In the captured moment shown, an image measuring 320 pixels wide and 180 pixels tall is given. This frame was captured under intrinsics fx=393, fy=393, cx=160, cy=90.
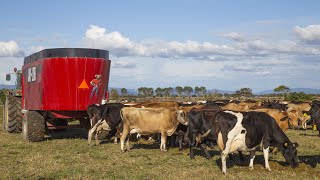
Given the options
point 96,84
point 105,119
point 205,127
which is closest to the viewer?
point 205,127

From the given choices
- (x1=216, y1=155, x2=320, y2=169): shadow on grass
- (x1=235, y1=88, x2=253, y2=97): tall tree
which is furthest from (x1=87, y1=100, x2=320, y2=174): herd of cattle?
(x1=235, y1=88, x2=253, y2=97): tall tree

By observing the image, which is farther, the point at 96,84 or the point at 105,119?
the point at 105,119

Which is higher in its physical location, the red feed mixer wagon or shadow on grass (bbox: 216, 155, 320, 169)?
the red feed mixer wagon

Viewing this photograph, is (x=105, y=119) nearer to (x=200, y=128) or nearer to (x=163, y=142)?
(x=163, y=142)

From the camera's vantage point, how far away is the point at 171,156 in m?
12.9

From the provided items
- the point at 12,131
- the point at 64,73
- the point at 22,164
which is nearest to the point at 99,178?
the point at 22,164

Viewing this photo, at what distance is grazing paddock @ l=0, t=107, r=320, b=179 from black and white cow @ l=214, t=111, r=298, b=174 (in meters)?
0.50

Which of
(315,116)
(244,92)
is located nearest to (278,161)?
(315,116)

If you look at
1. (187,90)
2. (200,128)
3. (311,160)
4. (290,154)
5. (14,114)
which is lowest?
(311,160)

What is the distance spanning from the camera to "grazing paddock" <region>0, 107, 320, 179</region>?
392 inches

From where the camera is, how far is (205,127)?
12.8 metres

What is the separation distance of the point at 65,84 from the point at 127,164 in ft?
17.4

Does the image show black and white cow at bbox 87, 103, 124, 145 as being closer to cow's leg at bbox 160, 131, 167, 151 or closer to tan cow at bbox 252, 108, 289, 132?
cow's leg at bbox 160, 131, 167, 151

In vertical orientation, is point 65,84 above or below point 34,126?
above
